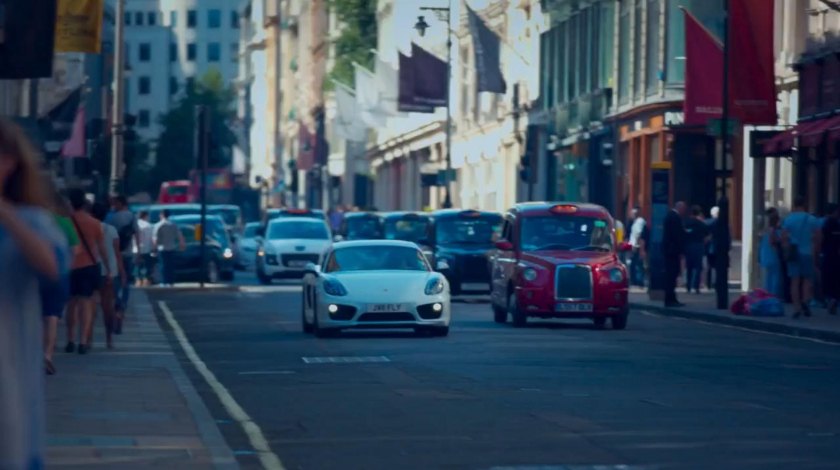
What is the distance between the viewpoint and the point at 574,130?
65312 millimetres

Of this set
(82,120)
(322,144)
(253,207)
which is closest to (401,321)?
(82,120)

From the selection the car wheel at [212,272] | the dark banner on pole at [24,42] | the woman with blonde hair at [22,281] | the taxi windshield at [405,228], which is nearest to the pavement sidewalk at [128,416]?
the dark banner on pole at [24,42]

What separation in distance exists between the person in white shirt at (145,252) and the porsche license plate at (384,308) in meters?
19.9

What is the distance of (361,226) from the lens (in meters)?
57.6

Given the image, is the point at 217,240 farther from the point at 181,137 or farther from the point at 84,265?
the point at 181,137

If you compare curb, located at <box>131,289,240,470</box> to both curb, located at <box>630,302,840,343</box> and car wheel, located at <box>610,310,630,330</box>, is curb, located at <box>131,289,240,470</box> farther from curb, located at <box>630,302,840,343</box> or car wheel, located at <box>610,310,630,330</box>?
curb, located at <box>630,302,840,343</box>

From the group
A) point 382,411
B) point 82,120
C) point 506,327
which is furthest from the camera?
point 82,120

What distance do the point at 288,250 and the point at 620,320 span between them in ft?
84.5

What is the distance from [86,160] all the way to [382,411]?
2137 centimetres

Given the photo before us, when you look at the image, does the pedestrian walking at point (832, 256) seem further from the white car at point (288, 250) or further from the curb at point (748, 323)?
the white car at point (288, 250)

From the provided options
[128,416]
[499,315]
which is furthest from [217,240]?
[128,416]

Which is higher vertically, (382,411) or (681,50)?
(681,50)

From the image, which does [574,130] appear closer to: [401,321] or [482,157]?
[482,157]

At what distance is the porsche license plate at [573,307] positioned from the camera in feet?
102
